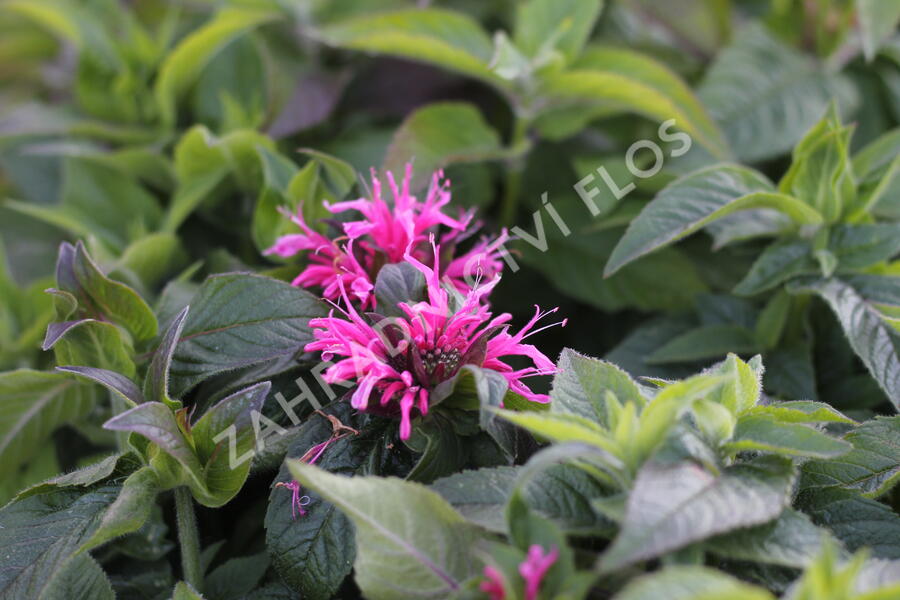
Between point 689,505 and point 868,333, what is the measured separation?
9.7 inches

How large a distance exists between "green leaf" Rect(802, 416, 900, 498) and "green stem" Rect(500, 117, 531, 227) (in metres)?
0.34

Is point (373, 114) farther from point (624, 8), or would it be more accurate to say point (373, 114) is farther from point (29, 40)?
point (29, 40)

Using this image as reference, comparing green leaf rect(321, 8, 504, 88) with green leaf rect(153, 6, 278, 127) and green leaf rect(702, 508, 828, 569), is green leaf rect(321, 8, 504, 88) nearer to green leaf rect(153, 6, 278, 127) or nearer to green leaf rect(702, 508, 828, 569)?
green leaf rect(153, 6, 278, 127)

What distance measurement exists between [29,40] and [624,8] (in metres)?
0.66

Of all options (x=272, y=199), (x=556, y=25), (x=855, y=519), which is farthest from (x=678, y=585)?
(x=556, y=25)

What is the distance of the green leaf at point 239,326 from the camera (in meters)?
0.45

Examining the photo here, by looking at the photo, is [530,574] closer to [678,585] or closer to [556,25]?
[678,585]

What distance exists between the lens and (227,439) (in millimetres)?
405

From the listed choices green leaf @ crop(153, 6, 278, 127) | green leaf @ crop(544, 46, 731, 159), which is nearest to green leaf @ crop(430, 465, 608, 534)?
green leaf @ crop(544, 46, 731, 159)

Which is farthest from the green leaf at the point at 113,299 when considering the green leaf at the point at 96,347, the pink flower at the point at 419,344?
the pink flower at the point at 419,344

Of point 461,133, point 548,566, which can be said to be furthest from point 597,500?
point 461,133

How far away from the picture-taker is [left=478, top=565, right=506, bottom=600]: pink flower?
0.31 metres

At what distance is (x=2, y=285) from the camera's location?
63 centimetres

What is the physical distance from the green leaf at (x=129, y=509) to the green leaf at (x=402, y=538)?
4.3 inches
